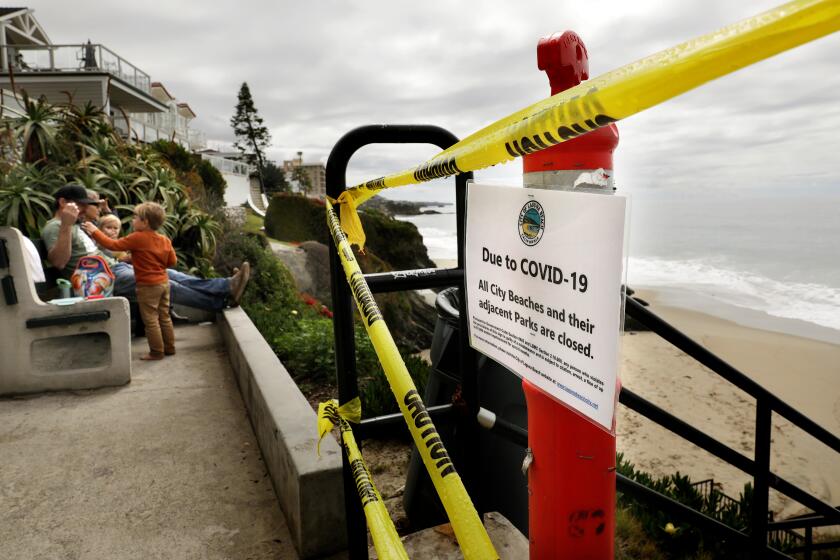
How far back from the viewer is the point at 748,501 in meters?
4.55

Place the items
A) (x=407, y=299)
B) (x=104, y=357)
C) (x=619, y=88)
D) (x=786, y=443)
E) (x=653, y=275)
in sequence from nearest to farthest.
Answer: (x=619, y=88), (x=104, y=357), (x=786, y=443), (x=407, y=299), (x=653, y=275)

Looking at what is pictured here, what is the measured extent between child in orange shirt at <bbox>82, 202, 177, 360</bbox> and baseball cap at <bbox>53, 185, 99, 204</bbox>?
239 millimetres

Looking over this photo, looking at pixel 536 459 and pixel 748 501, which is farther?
pixel 748 501

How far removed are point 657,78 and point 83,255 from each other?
510 cm

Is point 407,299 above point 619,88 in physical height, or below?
below

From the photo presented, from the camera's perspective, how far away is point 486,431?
2057 millimetres

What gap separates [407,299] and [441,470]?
13582 mm

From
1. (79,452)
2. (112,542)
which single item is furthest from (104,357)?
(112,542)

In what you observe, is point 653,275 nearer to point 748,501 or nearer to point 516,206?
point 748,501

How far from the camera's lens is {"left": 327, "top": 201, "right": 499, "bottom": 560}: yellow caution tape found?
975mm

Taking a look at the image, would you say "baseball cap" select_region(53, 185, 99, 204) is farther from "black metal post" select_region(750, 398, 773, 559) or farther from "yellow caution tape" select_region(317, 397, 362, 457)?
"black metal post" select_region(750, 398, 773, 559)

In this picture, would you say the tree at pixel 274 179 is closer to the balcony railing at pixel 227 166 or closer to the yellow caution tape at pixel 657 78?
the balcony railing at pixel 227 166

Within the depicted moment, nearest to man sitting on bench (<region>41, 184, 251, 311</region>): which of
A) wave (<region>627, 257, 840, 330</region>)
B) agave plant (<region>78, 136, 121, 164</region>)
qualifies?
agave plant (<region>78, 136, 121, 164</region>)

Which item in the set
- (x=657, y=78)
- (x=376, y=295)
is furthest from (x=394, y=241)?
(x=657, y=78)
